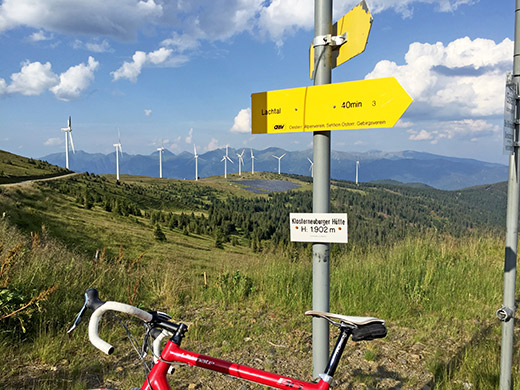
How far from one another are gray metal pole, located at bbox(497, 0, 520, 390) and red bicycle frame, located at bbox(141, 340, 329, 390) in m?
2.24

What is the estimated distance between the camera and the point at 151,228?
102ft

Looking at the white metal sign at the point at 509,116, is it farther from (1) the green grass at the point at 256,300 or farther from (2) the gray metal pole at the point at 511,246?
(1) the green grass at the point at 256,300

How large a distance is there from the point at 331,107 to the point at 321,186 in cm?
60

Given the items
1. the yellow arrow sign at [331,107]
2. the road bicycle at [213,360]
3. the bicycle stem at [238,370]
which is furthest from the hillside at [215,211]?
the bicycle stem at [238,370]

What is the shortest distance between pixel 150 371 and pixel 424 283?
545 centimetres

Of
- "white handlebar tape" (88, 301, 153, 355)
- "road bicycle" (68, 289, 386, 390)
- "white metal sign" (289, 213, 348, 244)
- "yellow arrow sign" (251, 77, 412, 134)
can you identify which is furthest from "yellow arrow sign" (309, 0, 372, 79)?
"white handlebar tape" (88, 301, 153, 355)

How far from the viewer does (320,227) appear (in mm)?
2676

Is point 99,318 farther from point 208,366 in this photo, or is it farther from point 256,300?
point 256,300

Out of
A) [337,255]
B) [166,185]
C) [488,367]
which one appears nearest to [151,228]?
[337,255]

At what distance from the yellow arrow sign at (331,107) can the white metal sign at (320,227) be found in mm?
674

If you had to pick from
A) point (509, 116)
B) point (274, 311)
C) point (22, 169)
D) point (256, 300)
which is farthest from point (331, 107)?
point (22, 169)

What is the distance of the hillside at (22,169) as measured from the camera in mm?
39281

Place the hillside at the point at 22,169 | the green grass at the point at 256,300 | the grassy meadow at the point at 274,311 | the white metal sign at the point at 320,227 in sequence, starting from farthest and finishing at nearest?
the hillside at the point at 22,169
the green grass at the point at 256,300
the grassy meadow at the point at 274,311
the white metal sign at the point at 320,227

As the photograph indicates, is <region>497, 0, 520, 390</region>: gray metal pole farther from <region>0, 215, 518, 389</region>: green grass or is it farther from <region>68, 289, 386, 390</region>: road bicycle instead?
<region>68, 289, 386, 390</region>: road bicycle
